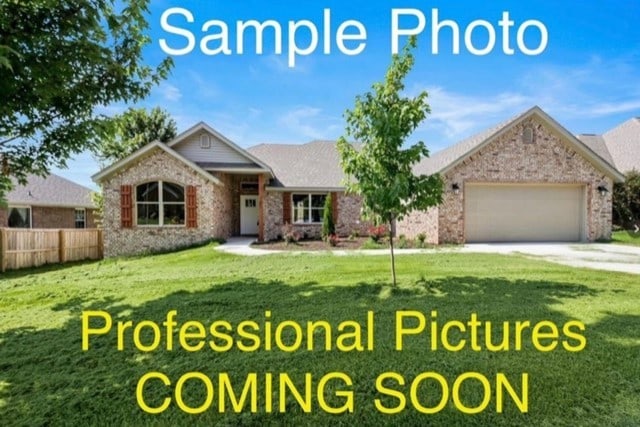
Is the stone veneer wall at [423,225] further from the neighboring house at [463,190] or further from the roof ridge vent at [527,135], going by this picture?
the roof ridge vent at [527,135]

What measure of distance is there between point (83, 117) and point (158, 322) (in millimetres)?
3544

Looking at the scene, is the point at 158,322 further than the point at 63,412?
Yes

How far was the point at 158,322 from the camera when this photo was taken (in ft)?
16.3

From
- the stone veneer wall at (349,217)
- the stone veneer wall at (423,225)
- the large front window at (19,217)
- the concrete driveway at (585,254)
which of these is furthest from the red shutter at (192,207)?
the large front window at (19,217)

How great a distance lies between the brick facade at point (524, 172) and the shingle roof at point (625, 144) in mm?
9106

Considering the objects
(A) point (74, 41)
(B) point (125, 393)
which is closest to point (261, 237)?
(A) point (74, 41)

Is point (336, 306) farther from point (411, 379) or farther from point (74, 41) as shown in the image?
point (74, 41)

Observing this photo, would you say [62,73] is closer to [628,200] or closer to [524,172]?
[524,172]

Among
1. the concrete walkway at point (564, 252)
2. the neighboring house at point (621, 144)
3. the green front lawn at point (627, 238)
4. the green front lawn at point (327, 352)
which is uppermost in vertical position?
the neighboring house at point (621, 144)

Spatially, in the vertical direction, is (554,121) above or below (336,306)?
above

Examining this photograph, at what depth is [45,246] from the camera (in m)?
12.8

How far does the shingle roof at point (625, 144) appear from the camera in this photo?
851 inches

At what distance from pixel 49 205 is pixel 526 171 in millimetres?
25475

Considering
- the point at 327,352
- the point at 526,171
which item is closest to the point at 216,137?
the point at 526,171
